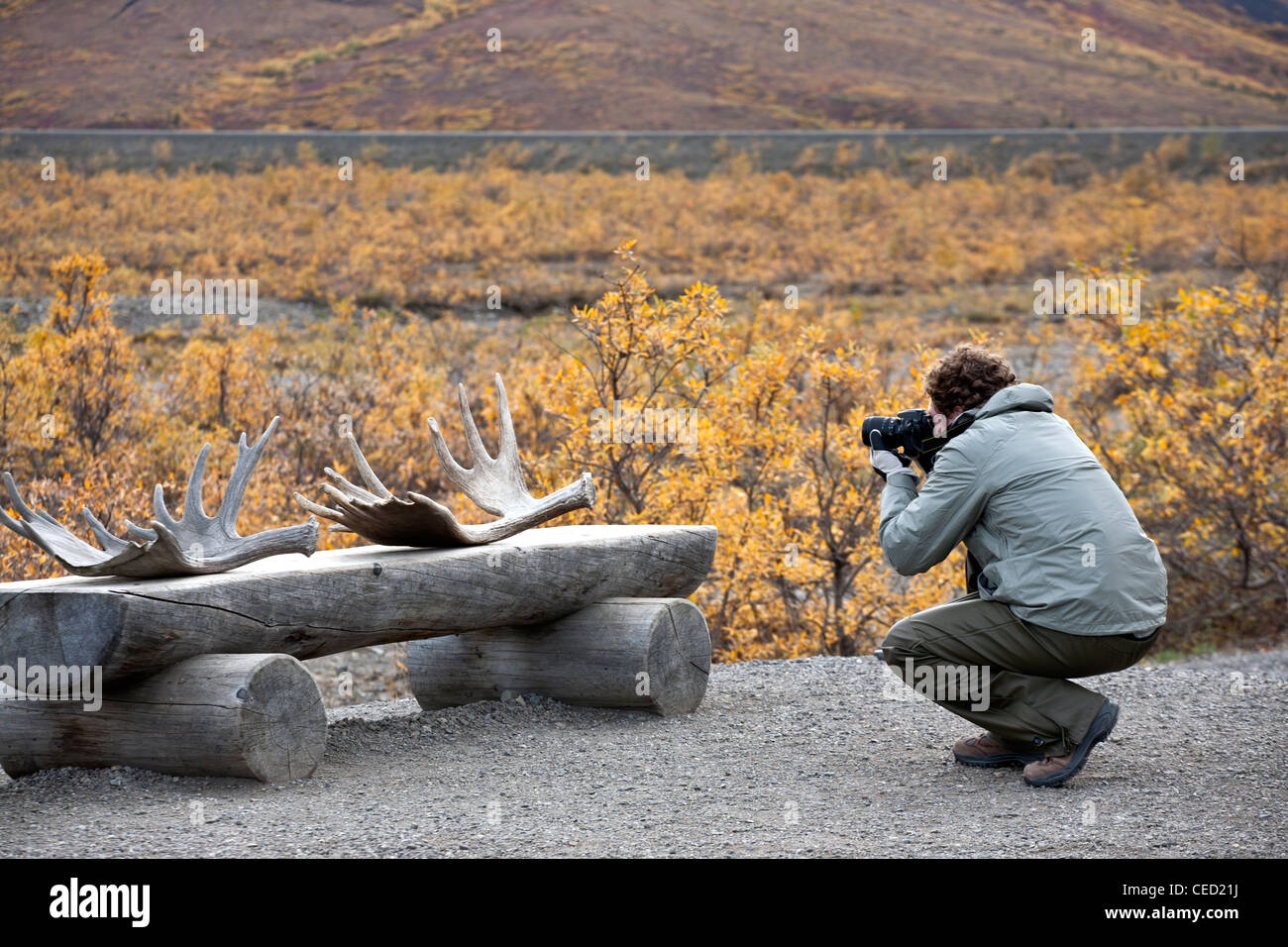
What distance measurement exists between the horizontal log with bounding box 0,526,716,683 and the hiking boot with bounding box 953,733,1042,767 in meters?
1.53

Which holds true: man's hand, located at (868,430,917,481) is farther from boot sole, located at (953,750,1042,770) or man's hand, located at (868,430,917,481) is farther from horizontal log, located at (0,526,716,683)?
horizontal log, located at (0,526,716,683)

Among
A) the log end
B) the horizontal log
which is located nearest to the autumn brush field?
the horizontal log

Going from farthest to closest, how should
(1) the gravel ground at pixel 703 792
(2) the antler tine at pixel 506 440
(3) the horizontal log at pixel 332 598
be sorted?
1. (2) the antler tine at pixel 506 440
2. (3) the horizontal log at pixel 332 598
3. (1) the gravel ground at pixel 703 792

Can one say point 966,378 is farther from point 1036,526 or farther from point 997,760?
point 997,760

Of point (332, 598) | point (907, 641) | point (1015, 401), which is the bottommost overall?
point (907, 641)

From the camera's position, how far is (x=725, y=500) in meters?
8.30

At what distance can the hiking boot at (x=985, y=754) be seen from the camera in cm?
454

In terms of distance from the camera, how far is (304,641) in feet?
14.5

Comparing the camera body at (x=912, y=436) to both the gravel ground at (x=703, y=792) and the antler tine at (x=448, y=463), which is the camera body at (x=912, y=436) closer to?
the gravel ground at (x=703, y=792)

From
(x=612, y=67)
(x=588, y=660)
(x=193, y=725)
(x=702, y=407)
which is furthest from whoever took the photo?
(x=612, y=67)

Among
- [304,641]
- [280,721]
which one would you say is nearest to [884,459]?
[304,641]

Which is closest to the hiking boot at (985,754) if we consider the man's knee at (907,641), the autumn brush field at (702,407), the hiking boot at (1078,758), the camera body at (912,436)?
the hiking boot at (1078,758)

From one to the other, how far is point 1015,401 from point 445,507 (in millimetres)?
2065

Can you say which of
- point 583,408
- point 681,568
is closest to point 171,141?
point 583,408
